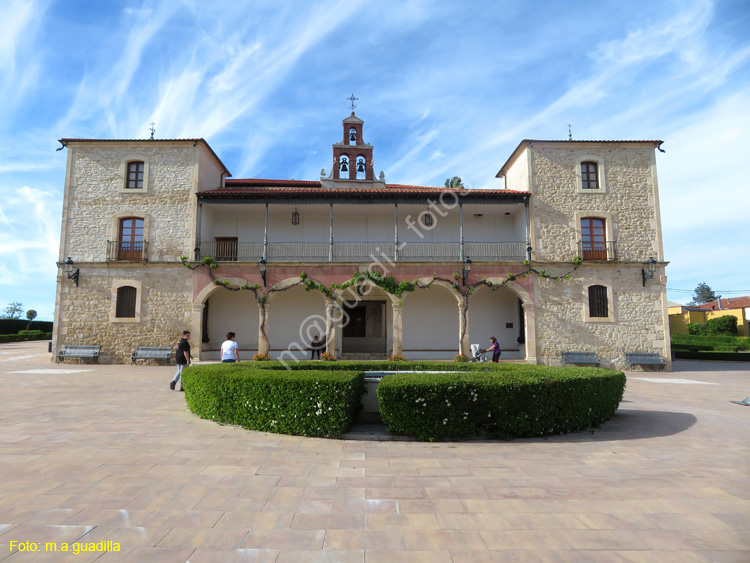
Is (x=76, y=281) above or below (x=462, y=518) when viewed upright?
above

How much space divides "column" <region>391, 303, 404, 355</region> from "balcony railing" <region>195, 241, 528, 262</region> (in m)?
2.12

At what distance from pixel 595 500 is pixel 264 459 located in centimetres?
342

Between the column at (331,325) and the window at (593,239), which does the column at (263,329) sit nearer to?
→ the column at (331,325)

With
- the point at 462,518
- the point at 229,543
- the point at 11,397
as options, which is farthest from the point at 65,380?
the point at 462,518

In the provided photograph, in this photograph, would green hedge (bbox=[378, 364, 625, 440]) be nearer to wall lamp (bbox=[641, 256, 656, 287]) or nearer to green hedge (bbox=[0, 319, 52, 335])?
wall lamp (bbox=[641, 256, 656, 287])

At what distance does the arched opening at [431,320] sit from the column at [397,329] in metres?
1.49

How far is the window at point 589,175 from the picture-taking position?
17578mm

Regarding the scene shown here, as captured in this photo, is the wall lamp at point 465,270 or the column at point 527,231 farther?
the column at point 527,231

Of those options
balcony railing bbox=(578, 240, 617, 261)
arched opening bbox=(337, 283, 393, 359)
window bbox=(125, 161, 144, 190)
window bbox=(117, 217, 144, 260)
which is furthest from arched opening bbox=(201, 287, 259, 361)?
balcony railing bbox=(578, 240, 617, 261)

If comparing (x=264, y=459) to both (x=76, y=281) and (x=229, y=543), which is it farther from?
(x=76, y=281)

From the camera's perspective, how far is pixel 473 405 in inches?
229

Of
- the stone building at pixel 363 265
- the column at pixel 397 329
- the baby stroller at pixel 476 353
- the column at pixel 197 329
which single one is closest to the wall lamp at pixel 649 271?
the stone building at pixel 363 265

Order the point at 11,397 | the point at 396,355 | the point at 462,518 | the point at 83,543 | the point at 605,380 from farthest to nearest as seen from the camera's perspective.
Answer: the point at 396,355
the point at 11,397
the point at 605,380
the point at 462,518
the point at 83,543

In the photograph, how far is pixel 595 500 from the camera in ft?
12.5
